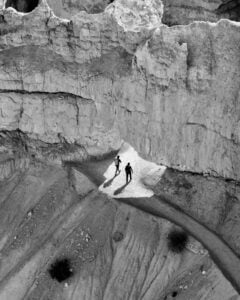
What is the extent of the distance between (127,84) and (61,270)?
41.1ft

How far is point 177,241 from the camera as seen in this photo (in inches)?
1216

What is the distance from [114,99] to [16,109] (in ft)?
25.4

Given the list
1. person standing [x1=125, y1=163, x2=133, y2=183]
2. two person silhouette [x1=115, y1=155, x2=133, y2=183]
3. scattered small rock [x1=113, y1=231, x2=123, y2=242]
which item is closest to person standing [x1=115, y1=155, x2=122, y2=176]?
two person silhouette [x1=115, y1=155, x2=133, y2=183]

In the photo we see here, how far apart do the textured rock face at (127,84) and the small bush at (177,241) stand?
4.80m

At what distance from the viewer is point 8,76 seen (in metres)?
35.4

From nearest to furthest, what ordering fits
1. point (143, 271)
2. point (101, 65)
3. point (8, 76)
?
1. point (143, 271)
2. point (101, 65)
3. point (8, 76)

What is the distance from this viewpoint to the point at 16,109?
3669cm

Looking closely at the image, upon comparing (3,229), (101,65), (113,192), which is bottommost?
(3,229)

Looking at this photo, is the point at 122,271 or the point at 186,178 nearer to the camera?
the point at 122,271

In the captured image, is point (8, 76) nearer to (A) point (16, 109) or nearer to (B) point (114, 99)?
(A) point (16, 109)

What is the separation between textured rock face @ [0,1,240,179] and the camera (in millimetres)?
30328

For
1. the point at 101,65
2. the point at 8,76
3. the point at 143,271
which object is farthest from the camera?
the point at 8,76

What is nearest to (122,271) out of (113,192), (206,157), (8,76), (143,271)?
(143,271)

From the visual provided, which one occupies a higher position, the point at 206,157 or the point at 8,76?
the point at 8,76
